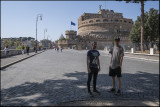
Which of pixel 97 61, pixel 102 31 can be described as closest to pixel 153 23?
pixel 97 61

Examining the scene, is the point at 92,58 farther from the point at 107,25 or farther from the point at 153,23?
the point at 107,25

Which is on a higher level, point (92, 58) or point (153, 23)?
point (153, 23)

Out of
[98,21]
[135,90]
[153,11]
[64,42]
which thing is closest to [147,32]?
[153,11]

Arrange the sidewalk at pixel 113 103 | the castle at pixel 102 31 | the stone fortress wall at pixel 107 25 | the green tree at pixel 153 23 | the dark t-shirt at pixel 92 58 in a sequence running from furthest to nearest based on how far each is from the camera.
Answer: the stone fortress wall at pixel 107 25, the castle at pixel 102 31, the green tree at pixel 153 23, the dark t-shirt at pixel 92 58, the sidewalk at pixel 113 103

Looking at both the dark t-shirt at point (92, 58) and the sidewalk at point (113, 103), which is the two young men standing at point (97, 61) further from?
the sidewalk at point (113, 103)

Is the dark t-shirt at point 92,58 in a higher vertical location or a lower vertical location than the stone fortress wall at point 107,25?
lower

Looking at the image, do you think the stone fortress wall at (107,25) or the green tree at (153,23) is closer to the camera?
the green tree at (153,23)

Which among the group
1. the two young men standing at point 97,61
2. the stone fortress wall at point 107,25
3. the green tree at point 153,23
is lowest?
the two young men standing at point 97,61

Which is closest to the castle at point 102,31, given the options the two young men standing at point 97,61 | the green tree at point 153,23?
the green tree at point 153,23

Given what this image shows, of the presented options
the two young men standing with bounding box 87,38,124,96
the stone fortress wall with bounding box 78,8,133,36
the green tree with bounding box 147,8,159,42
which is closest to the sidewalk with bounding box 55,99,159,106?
the two young men standing with bounding box 87,38,124,96

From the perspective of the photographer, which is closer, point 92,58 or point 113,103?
point 113,103

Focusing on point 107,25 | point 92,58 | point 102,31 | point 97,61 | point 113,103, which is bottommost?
point 113,103

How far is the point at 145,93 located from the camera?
500cm

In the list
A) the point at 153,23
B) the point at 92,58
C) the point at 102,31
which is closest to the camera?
the point at 92,58
